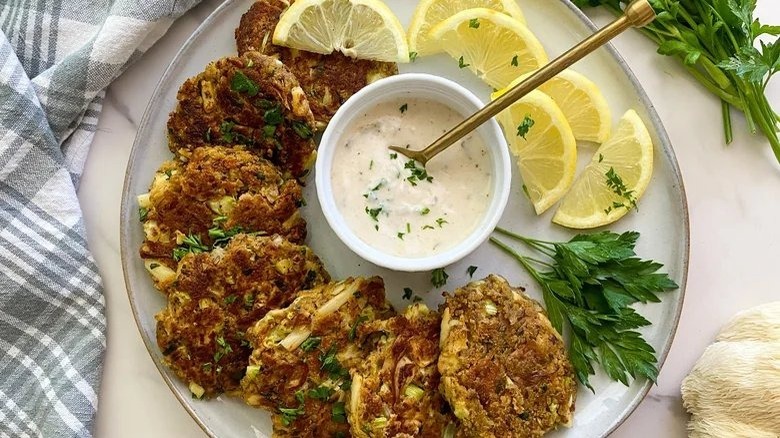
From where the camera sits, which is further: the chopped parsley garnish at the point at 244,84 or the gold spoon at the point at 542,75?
the chopped parsley garnish at the point at 244,84

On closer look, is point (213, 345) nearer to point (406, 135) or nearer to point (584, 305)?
point (406, 135)

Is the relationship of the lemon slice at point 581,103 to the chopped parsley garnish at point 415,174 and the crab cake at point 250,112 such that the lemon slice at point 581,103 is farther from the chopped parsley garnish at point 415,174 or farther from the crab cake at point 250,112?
the crab cake at point 250,112

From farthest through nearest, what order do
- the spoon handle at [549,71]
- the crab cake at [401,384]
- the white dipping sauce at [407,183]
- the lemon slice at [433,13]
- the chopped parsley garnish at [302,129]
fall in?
the lemon slice at [433,13] < the chopped parsley garnish at [302,129] < the white dipping sauce at [407,183] < the crab cake at [401,384] < the spoon handle at [549,71]

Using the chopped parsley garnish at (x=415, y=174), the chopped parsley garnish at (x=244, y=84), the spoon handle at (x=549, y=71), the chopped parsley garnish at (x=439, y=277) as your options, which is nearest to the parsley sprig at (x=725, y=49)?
the spoon handle at (x=549, y=71)

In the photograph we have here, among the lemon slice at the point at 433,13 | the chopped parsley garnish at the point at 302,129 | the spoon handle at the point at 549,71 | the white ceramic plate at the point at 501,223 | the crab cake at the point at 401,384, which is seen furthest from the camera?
the lemon slice at the point at 433,13

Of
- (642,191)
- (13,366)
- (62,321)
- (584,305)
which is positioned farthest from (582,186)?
(13,366)

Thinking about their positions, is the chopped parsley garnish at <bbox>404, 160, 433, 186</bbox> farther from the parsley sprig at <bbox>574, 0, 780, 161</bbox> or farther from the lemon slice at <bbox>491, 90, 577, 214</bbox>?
the parsley sprig at <bbox>574, 0, 780, 161</bbox>

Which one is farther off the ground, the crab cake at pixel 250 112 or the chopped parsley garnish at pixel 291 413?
the crab cake at pixel 250 112

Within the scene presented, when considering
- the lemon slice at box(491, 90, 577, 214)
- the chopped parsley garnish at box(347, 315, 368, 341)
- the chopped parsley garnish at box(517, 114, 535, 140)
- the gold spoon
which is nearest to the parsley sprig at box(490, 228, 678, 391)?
the lemon slice at box(491, 90, 577, 214)
